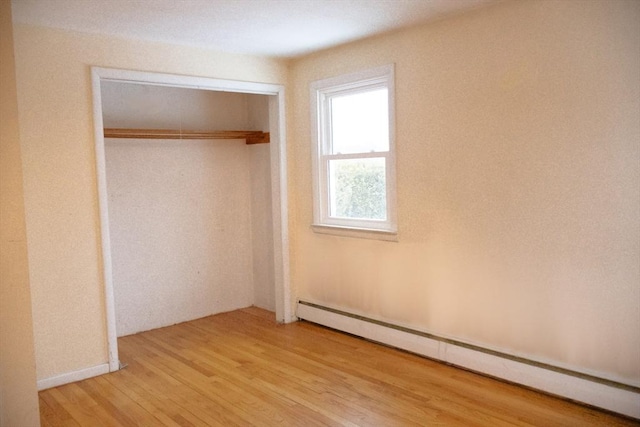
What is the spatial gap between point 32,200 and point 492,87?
3172 millimetres

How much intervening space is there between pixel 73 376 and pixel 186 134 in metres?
2.26

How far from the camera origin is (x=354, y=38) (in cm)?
426

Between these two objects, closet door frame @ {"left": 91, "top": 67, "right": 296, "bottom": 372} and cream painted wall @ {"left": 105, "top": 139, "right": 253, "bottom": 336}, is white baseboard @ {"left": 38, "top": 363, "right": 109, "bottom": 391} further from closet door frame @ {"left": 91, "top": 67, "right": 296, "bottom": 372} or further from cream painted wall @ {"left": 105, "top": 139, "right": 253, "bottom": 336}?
cream painted wall @ {"left": 105, "top": 139, "right": 253, "bottom": 336}

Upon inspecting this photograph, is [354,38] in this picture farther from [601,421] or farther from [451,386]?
[601,421]

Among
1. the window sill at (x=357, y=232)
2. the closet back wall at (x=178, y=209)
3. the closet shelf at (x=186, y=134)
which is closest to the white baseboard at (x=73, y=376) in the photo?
the closet back wall at (x=178, y=209)

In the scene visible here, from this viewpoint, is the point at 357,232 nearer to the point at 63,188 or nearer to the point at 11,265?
the point at 63,188

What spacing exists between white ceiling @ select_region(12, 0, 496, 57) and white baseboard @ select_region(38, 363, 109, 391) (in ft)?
7.99

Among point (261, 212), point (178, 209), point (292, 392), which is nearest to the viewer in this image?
point (292, 392)

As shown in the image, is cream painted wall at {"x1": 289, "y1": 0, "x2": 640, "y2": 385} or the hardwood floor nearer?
cream painted wall at {"x1": 289, "y1": 0, "x2": 640, "y2": 385}

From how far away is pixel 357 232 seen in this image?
180 inches

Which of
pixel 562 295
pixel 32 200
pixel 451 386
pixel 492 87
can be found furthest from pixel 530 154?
pixel 32 200

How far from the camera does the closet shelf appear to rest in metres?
4.65

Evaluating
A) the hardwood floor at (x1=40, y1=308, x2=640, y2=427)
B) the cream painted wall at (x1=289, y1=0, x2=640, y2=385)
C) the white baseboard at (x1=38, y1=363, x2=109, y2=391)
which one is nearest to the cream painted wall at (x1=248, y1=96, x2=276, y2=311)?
Result: the hardwood floor at (x1=40, y1=308, x2=640, y2=427)

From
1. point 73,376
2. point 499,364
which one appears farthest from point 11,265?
point 499,364
